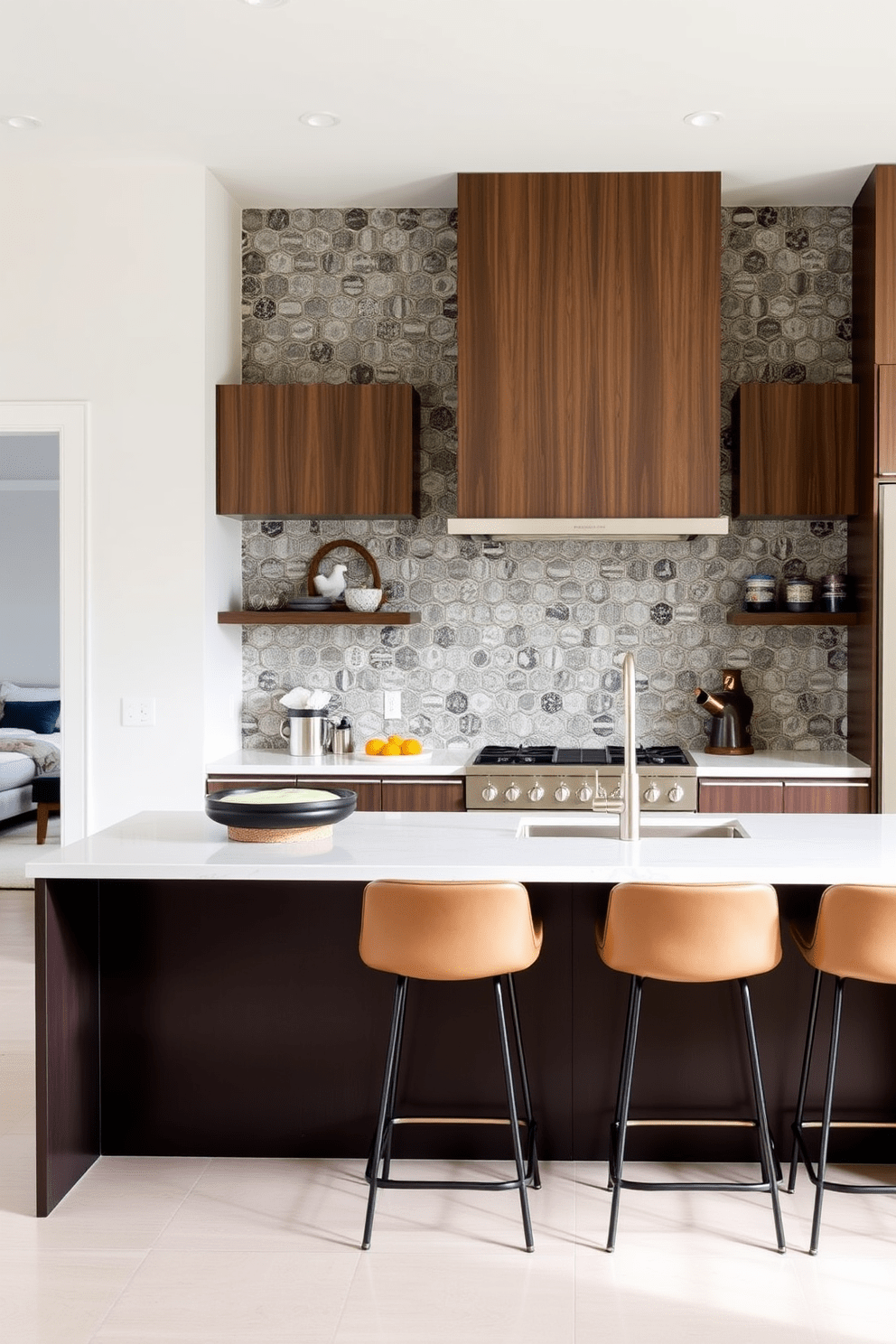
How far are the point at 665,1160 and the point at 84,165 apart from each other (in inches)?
160

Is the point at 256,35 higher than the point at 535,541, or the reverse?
the point at 256,35

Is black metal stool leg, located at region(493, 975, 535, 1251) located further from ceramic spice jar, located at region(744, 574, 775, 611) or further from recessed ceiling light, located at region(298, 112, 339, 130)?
recessed ceiling light, located at region(298, 112, 339, 130)

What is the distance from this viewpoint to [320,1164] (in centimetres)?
308

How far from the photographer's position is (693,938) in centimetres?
262

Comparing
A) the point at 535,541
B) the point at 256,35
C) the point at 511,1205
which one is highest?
the point at 256,35

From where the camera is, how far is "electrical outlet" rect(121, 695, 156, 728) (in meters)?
4.79

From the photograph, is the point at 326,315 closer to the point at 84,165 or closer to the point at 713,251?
the point at 84,165

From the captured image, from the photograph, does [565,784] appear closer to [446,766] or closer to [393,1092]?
[446,766]

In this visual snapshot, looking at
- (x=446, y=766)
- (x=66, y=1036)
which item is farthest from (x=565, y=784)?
(x=66, y=1036)

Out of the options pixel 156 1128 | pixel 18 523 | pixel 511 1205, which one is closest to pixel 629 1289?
pixel 511 1205

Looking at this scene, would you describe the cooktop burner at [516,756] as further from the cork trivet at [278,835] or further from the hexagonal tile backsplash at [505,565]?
the cork trivet at [278,835]

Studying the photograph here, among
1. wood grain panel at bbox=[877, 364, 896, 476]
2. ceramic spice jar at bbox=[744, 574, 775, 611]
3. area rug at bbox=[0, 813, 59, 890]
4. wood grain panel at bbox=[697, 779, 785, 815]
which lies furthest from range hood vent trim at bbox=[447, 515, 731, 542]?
area rug at bbox=[0, 813, 59, 890]

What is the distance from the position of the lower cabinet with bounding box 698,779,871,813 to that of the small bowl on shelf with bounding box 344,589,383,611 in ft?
4.87

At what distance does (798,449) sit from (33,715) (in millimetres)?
6296
